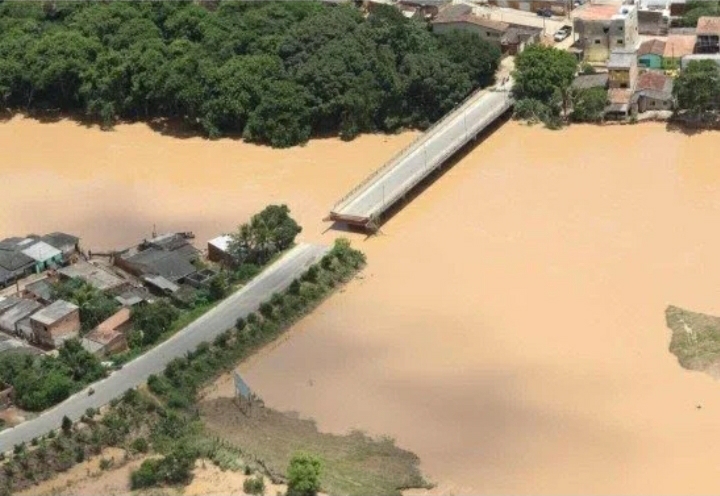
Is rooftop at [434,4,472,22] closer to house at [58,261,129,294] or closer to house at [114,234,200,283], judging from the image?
house at [114,234,200,283]

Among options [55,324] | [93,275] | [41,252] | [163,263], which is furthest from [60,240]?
[55,324]

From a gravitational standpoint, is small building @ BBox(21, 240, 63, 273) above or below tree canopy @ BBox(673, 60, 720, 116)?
below

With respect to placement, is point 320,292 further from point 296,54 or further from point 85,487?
point 296,54

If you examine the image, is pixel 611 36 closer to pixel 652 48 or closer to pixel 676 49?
pixel 652 48

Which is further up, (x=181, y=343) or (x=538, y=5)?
(x=538, y=5)

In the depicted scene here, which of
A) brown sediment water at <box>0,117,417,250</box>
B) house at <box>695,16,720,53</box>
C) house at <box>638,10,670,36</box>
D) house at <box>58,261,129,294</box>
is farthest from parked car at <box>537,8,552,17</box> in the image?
house at <box>58,261,129,294</box>

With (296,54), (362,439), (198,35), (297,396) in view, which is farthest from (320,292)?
(198,35)
